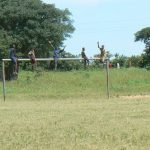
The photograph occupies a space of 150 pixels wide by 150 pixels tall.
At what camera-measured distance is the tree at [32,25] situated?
1997 inches

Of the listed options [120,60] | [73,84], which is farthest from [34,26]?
[120,60]

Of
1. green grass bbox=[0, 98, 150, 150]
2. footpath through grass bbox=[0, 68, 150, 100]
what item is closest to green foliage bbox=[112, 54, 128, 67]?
footpath through grass bbox=[0, 68, 150, 100]

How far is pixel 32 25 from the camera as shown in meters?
51.2

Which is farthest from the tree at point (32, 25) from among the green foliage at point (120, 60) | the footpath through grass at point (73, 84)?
the green foliage at point (120, 60)

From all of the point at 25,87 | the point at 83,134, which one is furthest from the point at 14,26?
the point at 83,134

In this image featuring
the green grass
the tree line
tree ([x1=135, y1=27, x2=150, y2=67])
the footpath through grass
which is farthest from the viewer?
tree ([x1=135, y1=27, x2=150, y2=67])

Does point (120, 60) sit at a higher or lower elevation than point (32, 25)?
lower

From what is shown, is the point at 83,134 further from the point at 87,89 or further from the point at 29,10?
the point at 29,10

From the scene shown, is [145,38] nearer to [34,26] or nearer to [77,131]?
[34,26]

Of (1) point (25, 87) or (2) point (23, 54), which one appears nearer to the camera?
(1) point (25, 87)

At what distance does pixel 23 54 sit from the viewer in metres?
50.5

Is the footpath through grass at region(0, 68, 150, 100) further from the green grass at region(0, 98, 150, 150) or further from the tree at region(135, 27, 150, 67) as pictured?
the tree at region(135, 27, 150, 67)

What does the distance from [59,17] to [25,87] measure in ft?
65.0

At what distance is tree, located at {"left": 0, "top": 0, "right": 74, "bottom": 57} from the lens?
50731 mm
